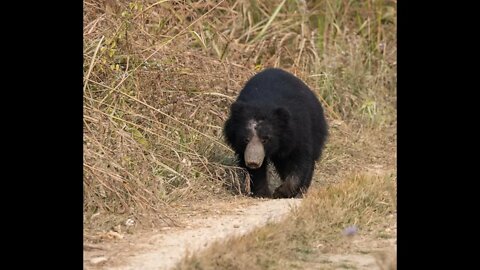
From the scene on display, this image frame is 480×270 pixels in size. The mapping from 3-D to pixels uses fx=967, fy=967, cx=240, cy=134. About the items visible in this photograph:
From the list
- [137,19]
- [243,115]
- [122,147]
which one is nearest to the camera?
[122,147]

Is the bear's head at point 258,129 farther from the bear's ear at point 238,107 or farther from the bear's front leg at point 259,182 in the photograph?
the bear's front leg at point 259,182

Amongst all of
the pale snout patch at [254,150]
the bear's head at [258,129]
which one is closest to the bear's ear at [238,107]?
the bear's head at [258,129]

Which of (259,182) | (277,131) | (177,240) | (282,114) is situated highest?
(282,114)

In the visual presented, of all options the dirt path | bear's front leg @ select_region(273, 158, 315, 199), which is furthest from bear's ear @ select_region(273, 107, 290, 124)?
the dirt path

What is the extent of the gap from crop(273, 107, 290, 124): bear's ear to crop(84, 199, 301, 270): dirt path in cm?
72

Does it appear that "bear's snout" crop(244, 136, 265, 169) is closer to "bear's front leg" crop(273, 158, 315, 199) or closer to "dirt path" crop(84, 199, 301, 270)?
"dirt path" crop(84, 199, 301, 270)

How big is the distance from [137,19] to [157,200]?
95.0 inches

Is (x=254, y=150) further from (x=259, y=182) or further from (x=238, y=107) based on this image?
(x=259, y=182)

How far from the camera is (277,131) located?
788cm

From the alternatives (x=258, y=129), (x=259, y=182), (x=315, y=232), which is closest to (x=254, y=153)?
(x=258, y=129)

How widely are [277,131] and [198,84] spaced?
4.90 feet
